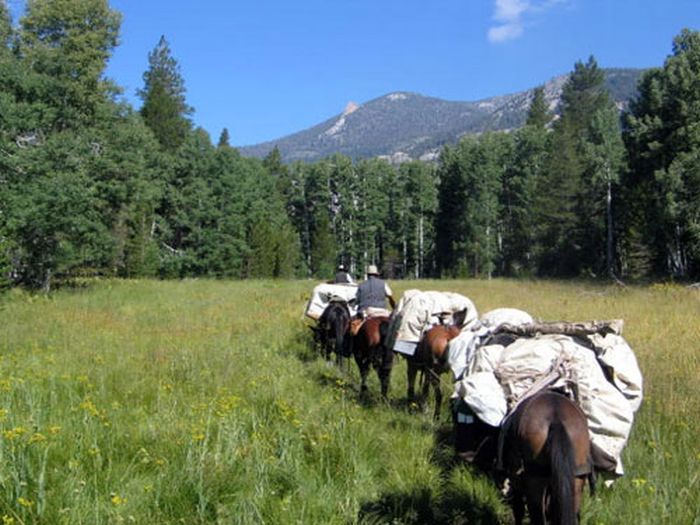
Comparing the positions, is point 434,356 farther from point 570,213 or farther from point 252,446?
point 570,213

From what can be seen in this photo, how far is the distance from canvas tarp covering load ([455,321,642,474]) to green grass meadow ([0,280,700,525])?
27.5 inches

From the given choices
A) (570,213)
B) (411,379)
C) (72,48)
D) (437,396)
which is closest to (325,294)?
(411,379)

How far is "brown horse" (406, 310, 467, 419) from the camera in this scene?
329 inches

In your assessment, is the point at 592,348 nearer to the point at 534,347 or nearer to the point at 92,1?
the point at 534,347

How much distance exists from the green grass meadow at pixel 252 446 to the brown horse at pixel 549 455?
0.94m

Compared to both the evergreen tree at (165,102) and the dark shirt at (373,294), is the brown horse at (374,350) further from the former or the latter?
the evergreen tree at (165,102)

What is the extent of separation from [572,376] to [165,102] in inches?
2322

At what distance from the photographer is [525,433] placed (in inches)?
156

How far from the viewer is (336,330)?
12.2 meters

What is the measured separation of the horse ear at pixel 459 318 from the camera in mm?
9133

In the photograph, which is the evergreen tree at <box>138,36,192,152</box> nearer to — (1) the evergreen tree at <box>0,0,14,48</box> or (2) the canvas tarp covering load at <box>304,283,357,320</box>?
(1) the evergreen tree at <box>0,0,14,48</box>

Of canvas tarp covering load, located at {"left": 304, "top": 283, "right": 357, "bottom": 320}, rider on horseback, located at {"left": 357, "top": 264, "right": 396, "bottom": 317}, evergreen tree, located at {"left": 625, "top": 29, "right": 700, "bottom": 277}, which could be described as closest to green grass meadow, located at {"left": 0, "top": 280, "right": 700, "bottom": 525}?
rider on horseback, located at {"left": 357, "top": 264, "right": 396, "bottom": 317}

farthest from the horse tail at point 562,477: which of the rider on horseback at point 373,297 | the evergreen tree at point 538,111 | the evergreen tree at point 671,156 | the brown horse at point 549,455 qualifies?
the evergreen tree at point 538,111

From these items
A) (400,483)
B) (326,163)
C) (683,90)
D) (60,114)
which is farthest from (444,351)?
(326,163)
